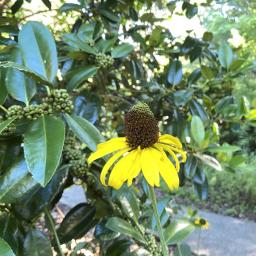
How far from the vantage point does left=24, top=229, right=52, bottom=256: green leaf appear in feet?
2.86

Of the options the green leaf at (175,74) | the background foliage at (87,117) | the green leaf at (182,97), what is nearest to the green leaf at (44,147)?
the background foliage at (87,117)

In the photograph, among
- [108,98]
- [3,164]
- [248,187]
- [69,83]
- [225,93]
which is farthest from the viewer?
[248,187]

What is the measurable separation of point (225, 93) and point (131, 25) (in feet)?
1.76

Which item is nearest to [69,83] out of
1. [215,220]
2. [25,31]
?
[25,31]

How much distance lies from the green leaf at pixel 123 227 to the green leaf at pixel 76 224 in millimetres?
139

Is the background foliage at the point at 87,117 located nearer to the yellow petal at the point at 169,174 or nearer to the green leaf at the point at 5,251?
the green leaf at the point at 5,251

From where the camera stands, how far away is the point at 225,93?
76.2 inches

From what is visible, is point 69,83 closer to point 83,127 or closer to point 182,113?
point 83,127

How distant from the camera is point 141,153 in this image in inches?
28.3

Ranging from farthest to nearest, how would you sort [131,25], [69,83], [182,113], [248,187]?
1. [248,187]
2. [131,25]
3. [182,113]
4. [69,83]

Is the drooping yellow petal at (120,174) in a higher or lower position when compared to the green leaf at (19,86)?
lower

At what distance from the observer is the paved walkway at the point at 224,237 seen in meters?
3.88

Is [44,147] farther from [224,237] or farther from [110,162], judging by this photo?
[224,237]

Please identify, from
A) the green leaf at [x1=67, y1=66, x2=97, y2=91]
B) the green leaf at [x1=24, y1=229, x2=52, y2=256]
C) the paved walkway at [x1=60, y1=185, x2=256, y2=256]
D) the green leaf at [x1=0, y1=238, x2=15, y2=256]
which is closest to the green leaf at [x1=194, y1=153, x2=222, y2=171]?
the green leaf at [x1=67, y1=66, x2=97, y2=91]
